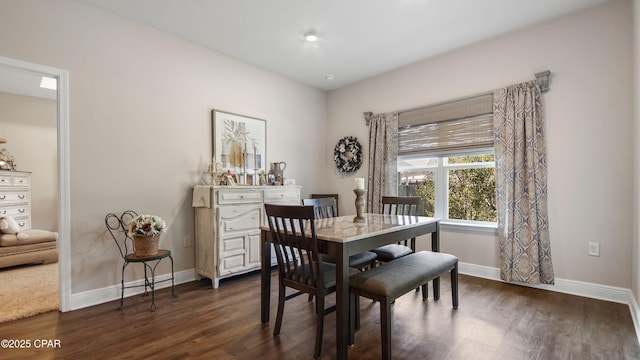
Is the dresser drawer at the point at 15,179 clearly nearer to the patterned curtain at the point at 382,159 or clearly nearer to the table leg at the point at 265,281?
the table leg at the point at 265,281

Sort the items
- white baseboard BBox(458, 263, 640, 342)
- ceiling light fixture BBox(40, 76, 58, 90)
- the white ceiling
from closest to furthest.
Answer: white baseboard BBox(458, 263, 640, 342) → the white ceiling → ceiling light fixture BBox(40, 76, 58, 90)

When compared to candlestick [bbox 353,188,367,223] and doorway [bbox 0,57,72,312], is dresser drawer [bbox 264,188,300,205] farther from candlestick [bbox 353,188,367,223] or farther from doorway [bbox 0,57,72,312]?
doorway [bbox 0,57,72,312]

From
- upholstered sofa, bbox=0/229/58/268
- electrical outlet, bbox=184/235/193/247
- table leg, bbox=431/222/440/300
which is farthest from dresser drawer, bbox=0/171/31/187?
table leg, bbox=431/222/440/300

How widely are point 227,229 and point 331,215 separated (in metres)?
1.12

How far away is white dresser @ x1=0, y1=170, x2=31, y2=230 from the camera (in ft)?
15.3

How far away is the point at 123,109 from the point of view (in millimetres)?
2910

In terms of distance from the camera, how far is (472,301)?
8.95 ft

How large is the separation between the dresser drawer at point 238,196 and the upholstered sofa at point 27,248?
2.97 meters

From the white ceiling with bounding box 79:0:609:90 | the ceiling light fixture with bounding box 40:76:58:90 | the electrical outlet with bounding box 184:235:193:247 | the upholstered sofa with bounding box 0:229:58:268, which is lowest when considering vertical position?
the upholstered sofa with bounding box 0:229:58:268

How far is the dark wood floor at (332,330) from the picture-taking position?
6.24 feet

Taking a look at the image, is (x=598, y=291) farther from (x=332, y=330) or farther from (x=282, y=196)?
(x=282, y=196)

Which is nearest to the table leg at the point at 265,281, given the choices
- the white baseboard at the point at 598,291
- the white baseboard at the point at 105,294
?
the white baseboard at the point at 105,294

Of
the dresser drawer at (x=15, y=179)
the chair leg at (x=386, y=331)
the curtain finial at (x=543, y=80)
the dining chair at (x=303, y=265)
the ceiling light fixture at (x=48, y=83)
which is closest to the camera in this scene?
the chair leg at (x=386, y=331)

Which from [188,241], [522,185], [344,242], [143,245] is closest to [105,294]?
[143,245]
